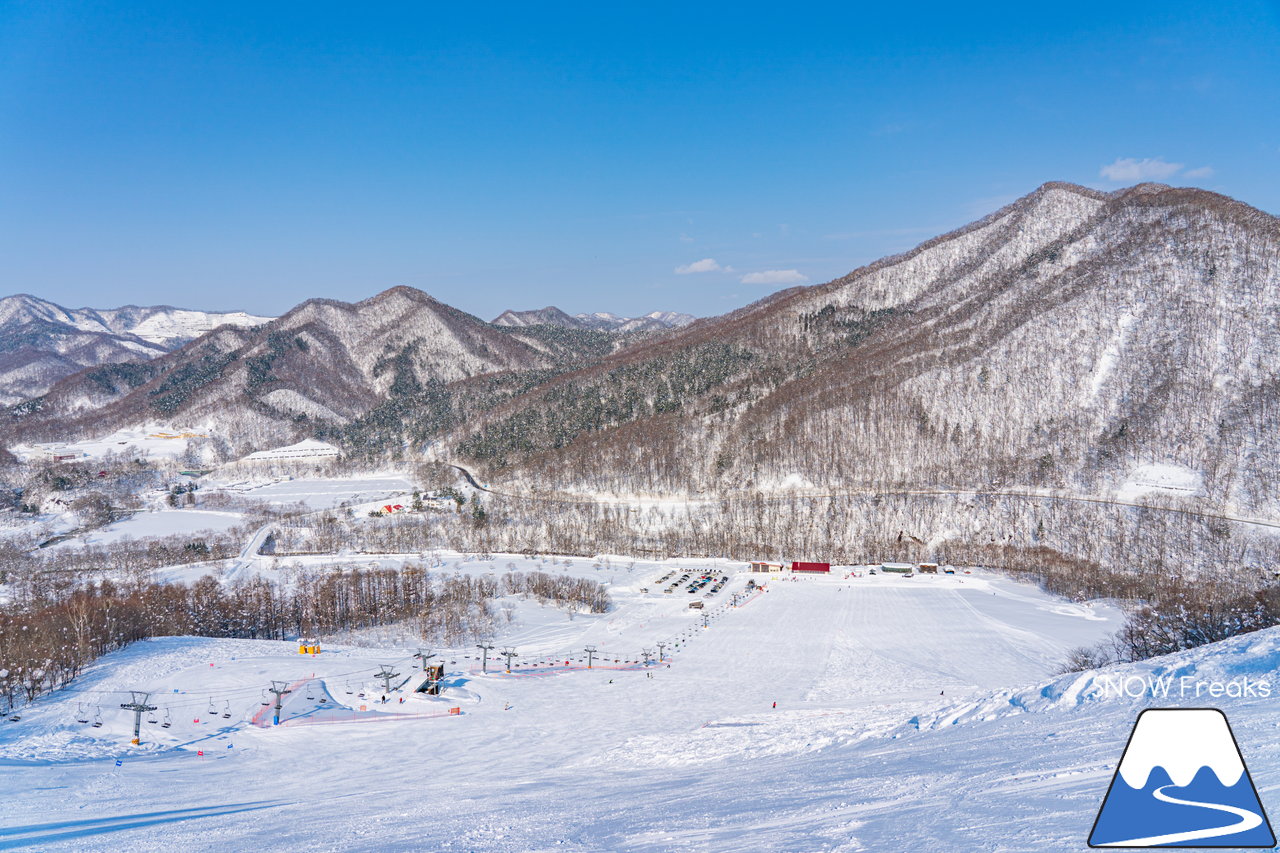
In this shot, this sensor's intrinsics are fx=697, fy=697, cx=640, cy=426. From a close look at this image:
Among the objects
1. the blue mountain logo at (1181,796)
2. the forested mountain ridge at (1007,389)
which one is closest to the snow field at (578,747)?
the blue mountain logo at (1181,796)

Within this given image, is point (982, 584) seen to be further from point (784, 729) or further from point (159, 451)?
point (159, 451)

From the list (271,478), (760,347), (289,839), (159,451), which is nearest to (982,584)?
(289,839)

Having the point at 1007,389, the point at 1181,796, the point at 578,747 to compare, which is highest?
the point at 1007,389

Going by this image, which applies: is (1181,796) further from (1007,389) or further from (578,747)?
(1007,389)

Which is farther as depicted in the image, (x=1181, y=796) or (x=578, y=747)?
(x=578, y=747)

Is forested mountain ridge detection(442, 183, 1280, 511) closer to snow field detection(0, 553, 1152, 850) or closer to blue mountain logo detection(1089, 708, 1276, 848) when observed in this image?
snow field detection(0, 553, 1152, 850)

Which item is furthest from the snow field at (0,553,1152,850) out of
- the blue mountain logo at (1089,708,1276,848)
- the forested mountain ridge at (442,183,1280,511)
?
the forested mountain ridge at (442,183,1280,511)

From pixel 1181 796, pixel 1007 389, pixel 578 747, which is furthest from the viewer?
pixel 1007 389

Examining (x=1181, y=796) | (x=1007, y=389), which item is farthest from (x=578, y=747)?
(x=1007, y=389)

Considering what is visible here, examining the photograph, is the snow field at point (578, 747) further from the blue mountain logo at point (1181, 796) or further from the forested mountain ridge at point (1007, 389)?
the forested mountain ridge at point (1007, 389)
